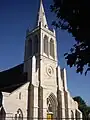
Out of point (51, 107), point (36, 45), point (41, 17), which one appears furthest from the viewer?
point (41, 17)

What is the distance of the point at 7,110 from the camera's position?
2592 centimetres

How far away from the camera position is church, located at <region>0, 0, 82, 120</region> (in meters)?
27.7

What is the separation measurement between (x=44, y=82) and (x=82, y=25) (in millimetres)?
24709

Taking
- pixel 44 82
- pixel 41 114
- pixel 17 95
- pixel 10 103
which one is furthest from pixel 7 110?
pixel 44 82

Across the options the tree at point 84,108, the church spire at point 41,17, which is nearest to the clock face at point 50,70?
the church spire at point 41,17

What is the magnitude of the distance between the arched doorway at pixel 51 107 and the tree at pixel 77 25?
2425 centimetres

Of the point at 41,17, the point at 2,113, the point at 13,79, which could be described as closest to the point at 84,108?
the point at 13,79

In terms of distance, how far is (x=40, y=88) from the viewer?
30.6 metres

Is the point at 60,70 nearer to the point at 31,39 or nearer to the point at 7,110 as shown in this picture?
the point at 31,39

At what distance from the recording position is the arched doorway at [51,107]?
1240 inches

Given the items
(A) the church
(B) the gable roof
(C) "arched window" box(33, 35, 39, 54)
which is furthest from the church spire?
(B) the gable roof

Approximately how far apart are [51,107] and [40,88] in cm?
439

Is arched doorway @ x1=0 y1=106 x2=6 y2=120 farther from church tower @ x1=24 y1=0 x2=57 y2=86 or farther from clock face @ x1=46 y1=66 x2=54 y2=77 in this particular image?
clock face @ x1=46 y1=66 x2=54 y2=77

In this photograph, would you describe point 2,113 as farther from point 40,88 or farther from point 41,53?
point 41,53
